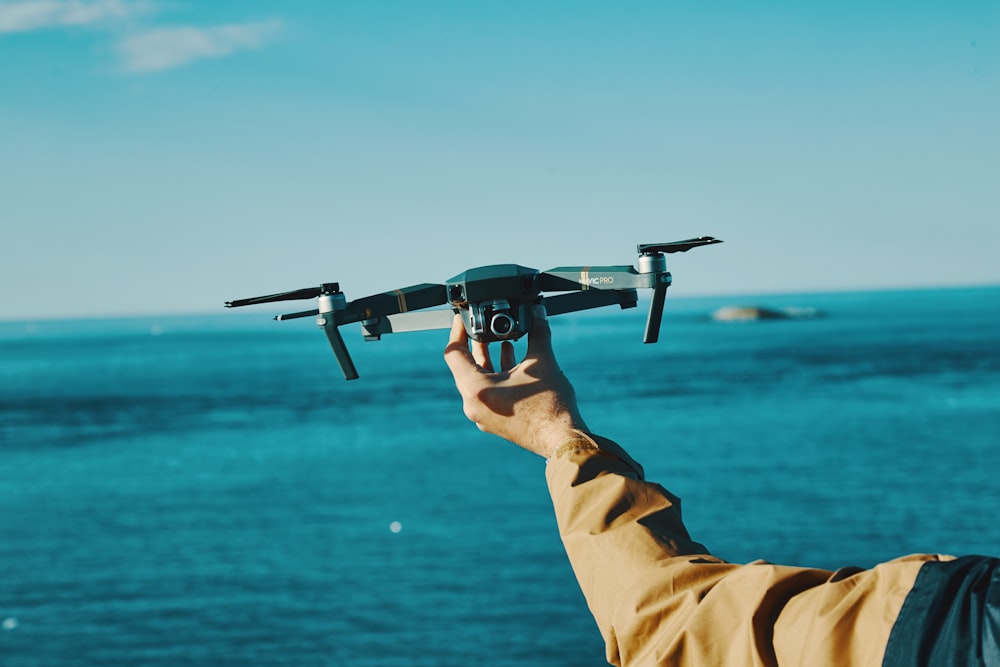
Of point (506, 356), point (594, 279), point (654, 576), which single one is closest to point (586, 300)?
point (594, 279)

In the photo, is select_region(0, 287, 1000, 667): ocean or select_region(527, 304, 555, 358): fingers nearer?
select_region(527, 304, 555, 358): fingers

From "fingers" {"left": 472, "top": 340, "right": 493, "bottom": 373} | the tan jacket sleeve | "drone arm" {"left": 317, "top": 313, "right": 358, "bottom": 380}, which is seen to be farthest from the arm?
"drone arm" {"left": 317, "top": 313, "right": 358, "bottom": 380}

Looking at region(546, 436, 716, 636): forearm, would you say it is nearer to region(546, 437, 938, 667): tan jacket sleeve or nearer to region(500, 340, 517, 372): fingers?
region(546, 437, 938, 667): tan jacket sleeve

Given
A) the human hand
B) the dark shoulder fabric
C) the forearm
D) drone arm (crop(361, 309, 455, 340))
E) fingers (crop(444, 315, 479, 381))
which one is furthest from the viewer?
drone arm (crop(361, 309, 455, 340))

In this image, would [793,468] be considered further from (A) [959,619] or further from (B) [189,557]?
(A) [959,619]

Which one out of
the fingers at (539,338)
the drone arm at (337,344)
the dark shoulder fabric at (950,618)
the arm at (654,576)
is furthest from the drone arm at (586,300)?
the dark shoulder fabric at (950,618)

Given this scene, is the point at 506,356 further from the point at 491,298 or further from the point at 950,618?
the point at 950,618

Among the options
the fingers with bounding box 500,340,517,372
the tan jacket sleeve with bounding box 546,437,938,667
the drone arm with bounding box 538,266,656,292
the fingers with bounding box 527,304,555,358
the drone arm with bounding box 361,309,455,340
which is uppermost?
the drone arm with bounding box 538,266,656,292
